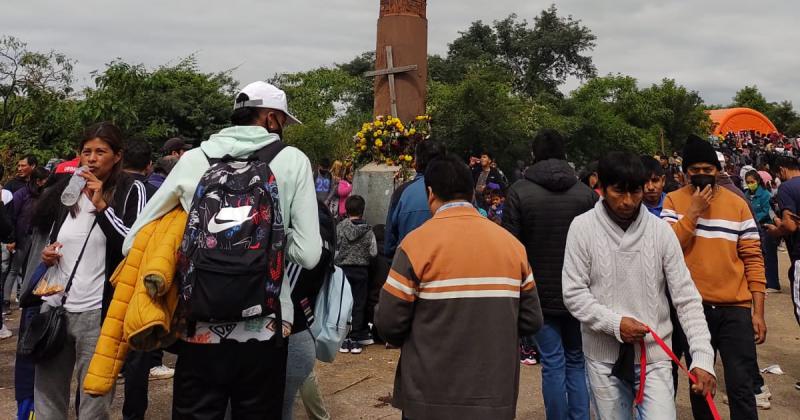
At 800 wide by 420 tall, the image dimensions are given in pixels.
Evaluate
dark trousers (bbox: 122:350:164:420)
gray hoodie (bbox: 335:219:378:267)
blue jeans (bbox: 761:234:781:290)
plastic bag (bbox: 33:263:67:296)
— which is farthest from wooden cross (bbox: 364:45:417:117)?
plastic bag (bbox: 33:263:67:296)

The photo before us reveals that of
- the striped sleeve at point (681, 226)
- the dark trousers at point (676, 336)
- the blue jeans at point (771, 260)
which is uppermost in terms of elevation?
the striped sleeve at point (681, 226)

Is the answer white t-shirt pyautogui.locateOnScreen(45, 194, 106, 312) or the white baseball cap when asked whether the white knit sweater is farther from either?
white t-shirt pyautogui.locateOnScreen(45, 194, 106, 312)

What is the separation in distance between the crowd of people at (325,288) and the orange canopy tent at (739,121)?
4919 cm

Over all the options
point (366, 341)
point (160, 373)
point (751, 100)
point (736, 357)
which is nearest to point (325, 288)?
point (736, 357)

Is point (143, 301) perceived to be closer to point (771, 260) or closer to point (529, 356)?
point (529, 356)

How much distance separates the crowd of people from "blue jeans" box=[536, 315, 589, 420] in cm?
1

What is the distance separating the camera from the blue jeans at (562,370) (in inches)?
160

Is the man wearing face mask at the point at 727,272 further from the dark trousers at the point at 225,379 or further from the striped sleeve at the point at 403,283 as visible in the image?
the dark trousers at the point at 225,379

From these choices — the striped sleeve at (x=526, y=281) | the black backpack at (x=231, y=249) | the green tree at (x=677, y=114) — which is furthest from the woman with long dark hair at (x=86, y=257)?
the green tree at (x=677, y=114)

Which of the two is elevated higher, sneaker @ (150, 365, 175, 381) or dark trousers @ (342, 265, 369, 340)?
dark trousers @ (342, 265, 369, 340)

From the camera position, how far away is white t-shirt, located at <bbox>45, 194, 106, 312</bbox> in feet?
10.9

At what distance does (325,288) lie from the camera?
313cm

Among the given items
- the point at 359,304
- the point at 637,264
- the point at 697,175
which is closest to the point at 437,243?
the point at 637,264

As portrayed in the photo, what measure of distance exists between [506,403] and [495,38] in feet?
161
